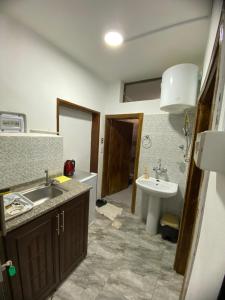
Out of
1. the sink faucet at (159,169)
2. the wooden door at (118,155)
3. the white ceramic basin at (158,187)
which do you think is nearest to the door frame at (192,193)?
the white ceramic basin at (158,187)

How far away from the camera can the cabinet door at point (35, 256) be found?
37.2 inches

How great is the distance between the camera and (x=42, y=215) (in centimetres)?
107

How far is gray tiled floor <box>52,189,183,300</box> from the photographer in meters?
1.31

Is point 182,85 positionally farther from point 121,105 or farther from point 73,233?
point 73,233

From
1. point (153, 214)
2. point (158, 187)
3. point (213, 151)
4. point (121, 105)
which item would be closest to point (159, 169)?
point (158, 187)

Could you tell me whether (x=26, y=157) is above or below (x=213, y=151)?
below

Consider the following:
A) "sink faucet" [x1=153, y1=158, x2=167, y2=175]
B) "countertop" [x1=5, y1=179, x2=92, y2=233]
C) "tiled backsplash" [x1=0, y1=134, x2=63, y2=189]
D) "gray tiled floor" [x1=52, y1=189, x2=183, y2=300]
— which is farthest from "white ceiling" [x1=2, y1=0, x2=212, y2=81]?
"gray tiled floor" [x1=52, y1=189, x2=183, y2=300]

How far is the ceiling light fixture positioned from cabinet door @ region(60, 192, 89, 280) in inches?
67.3

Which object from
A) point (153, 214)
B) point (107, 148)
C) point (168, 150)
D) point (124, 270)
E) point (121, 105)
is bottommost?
point (124, 270)

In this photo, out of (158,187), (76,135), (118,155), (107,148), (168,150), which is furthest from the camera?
(118,155)

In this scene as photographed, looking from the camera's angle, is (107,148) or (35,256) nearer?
(35,256)

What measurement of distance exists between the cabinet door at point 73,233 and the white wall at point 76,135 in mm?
1119

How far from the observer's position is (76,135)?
2.50m

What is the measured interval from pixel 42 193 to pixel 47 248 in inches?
22.6
